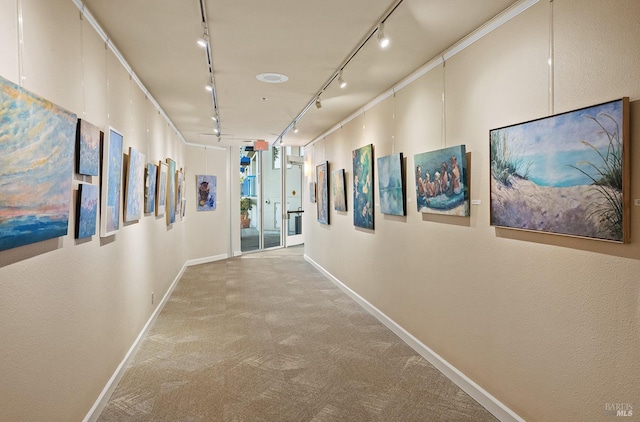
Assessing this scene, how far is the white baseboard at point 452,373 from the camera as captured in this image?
298cm

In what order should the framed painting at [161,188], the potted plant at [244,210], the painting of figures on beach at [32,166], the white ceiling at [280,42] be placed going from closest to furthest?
the painting of figures on beach at [32,166] → the white ceiling at [280,42] → the framed painting at [161,188] → the potted plant at [244,210]

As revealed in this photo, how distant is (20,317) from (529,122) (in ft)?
10.7

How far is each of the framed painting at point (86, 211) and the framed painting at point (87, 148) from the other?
0.12 metres

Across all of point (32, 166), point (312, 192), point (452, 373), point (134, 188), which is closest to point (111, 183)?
point (134, 188)

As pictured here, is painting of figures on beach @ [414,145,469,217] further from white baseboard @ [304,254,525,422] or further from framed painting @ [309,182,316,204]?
framed painting @ [309,182,316,204]

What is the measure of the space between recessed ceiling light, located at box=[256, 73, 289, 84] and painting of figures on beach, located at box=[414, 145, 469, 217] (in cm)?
184

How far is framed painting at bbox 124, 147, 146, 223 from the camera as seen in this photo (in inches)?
148

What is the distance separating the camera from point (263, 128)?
7910mm

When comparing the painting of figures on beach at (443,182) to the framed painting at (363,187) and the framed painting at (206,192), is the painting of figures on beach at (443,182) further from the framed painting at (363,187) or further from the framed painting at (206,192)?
the framed painting at (206,192)

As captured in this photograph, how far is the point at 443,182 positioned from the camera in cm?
370

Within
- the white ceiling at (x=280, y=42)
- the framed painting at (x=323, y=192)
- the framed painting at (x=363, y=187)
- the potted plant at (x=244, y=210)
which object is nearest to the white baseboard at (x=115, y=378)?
the white ceiling at (x=280, y=42)

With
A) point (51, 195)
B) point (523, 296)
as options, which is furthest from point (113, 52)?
point (523, 296)

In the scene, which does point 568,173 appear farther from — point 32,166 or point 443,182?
point 32,166

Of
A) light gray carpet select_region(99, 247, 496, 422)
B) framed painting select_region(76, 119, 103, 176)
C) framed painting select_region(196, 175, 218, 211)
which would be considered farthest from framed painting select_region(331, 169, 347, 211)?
framed painting select_region(76, 119, 103, 176)
